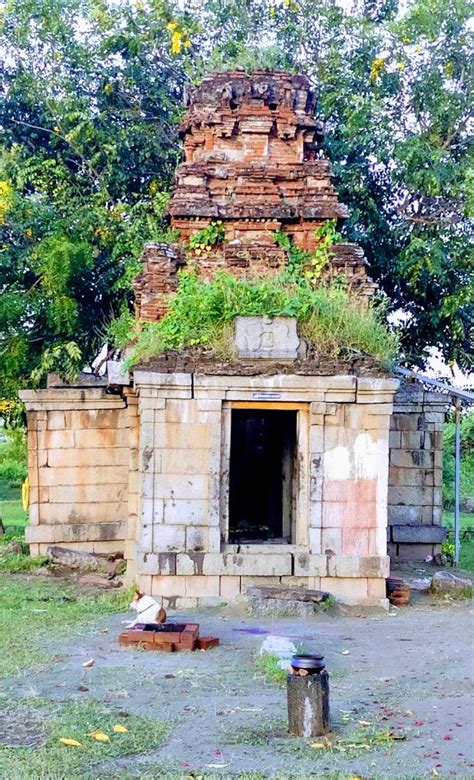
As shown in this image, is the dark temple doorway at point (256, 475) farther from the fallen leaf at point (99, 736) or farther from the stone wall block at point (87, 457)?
the fallen leaf at point (99, 736)

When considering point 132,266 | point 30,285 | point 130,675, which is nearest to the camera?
point 130,675

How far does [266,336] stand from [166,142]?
31.3 ft

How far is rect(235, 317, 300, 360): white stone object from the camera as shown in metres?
11.6

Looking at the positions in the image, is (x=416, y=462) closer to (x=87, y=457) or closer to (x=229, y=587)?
(x=87, y=457)

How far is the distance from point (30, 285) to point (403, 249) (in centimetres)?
728

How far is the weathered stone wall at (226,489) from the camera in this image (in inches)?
452

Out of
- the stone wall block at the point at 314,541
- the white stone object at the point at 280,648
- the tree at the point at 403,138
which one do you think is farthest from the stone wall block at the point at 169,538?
the tree at the point at 403,138

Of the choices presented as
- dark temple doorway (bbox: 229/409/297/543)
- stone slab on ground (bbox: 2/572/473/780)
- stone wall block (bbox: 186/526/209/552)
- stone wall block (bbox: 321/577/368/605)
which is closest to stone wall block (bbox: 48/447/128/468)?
dark temple doorway (bbox: 229/409/297/543)

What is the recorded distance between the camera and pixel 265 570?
11.5 m

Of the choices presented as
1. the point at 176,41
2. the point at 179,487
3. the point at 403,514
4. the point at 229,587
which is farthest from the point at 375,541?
the point at 176,41

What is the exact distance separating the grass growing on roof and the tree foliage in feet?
19.0

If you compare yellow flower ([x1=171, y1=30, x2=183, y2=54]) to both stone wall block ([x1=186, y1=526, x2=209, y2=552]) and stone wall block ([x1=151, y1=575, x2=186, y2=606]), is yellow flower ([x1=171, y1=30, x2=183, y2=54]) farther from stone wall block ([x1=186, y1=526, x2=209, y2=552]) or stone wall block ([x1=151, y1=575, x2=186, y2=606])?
stone wall block ([x1=151, y1=575, x2=186, y2=606])

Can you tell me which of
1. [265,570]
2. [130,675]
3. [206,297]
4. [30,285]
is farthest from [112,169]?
[130,675]

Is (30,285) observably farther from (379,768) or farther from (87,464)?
(379,768)
